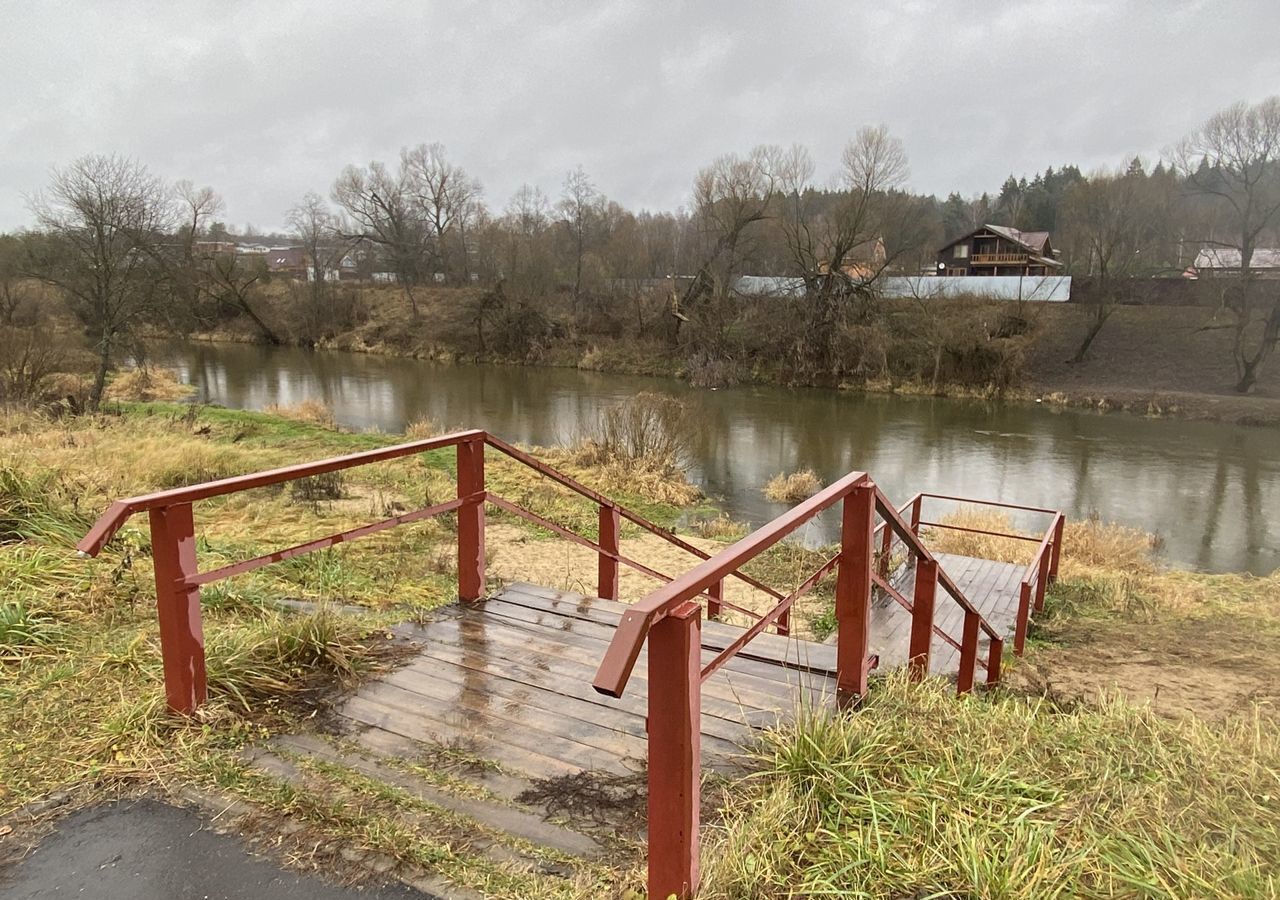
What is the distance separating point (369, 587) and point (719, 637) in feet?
8.76

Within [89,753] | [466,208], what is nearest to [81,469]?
[89,753]

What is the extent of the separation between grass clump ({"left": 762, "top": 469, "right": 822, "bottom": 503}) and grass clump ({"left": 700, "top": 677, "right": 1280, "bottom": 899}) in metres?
13.8

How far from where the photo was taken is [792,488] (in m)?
17.1

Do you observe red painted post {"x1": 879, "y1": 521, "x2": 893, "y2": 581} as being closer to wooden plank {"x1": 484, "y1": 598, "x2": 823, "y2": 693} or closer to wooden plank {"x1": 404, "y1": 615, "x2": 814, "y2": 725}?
wooden plank {"x1": 484, "y1": 598, "x2": 823, "y2": 693}

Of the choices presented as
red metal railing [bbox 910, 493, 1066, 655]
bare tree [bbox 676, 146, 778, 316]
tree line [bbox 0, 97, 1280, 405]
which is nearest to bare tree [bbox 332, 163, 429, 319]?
tree line [bbox 0, 97, 1280, 405]

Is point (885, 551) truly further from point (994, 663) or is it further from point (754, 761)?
point (754, 761)

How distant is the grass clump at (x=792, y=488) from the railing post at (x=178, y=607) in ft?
46.9

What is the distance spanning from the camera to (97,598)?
4.54 m

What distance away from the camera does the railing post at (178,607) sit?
303cm

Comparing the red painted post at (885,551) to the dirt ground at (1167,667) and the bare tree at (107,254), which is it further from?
the bare tree at (107,254)

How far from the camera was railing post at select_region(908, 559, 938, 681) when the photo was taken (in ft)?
13.4

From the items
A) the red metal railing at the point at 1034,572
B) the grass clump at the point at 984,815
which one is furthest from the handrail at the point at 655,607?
the red metal railing at the point at 1034,572

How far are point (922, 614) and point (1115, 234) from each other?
4171cm

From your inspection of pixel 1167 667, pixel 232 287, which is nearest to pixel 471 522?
pixel 1167 667
